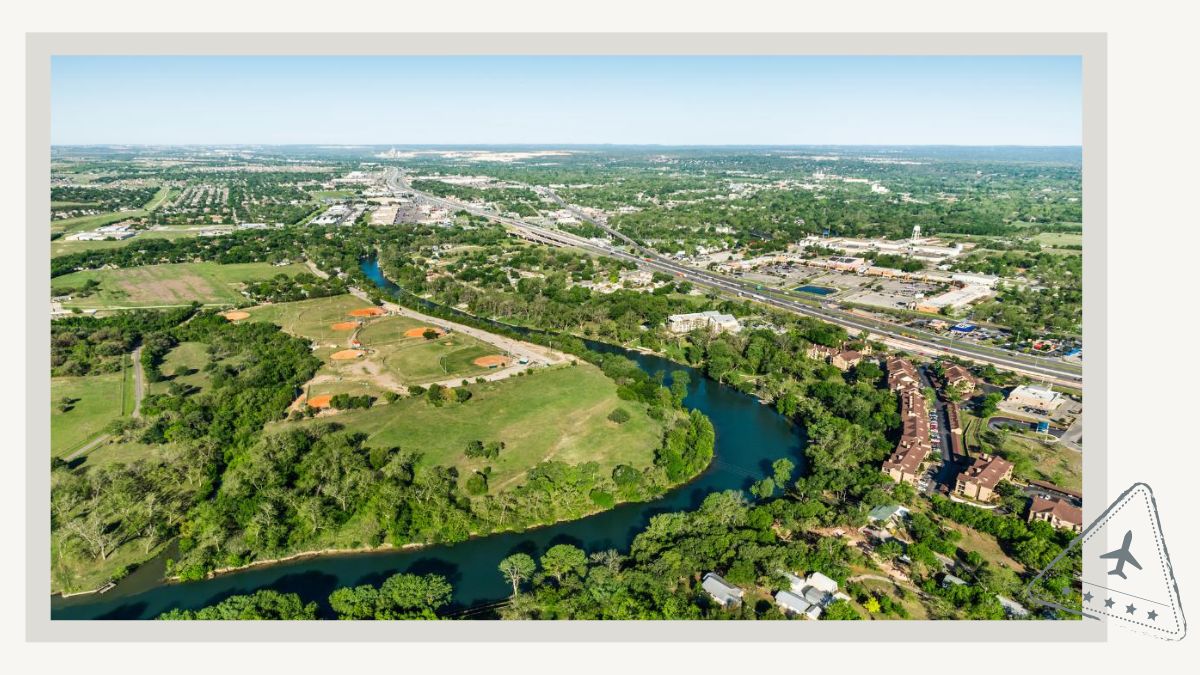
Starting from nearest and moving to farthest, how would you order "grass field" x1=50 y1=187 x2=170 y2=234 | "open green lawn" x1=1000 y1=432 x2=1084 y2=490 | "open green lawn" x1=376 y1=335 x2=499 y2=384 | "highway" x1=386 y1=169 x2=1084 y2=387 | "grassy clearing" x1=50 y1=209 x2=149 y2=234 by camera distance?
"open green lawn" x1=1000 y1=432 x2=1084 y2=490 < "open green lawn" x1=376 y1=335 x2=499 y2=384 < "highway" x1=386 y1=169 x2=1084 y2=387 < "grass field" x1=50 y1=187 x2=170 y2=234 < "grassy clearing" x1=50 y1=209 x2=149 y2=234

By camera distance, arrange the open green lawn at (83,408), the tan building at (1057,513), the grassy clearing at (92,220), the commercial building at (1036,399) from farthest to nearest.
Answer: the grassy clearing at (92,220), the commercial building at (1036,399), the open green lawn at (83,408), the tan building at (1057,513)

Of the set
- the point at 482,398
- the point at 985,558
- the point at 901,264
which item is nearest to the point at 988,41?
the point at 985,558

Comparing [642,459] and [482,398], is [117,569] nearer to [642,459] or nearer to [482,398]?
[482,398]

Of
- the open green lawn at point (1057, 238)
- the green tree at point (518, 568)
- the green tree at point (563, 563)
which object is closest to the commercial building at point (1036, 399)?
the green tree at point (563, 563)

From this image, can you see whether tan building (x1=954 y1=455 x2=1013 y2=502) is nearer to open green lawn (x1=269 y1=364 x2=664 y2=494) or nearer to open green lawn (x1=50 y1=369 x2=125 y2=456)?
open green lawn (x1=269 y1=364 x2=664 y2=494)

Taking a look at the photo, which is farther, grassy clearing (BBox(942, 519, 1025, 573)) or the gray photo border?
grassy clearing (BBox(942, 519, 1025, 573))
